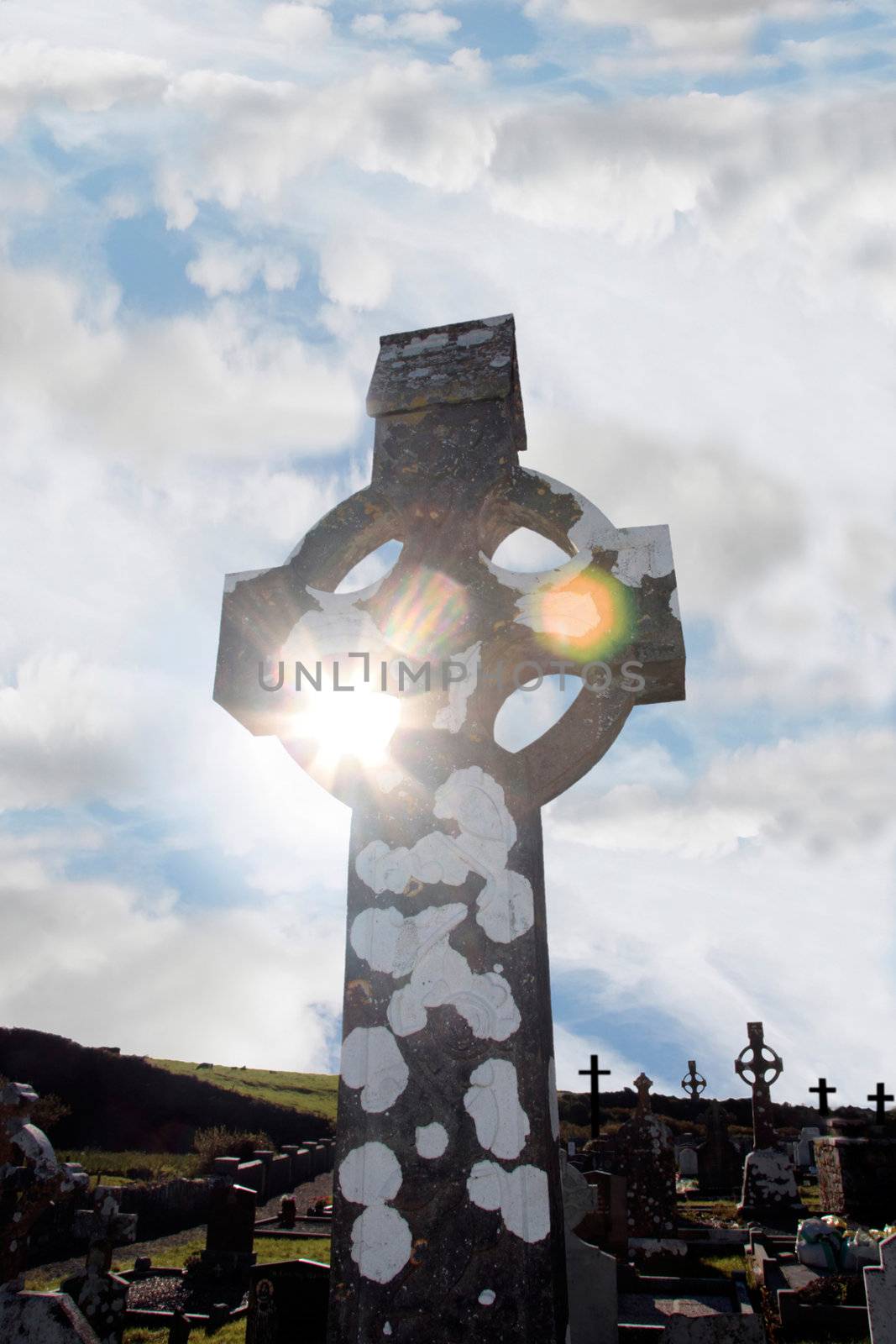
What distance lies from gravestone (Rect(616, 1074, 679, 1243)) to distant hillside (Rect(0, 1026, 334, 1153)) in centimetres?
2027

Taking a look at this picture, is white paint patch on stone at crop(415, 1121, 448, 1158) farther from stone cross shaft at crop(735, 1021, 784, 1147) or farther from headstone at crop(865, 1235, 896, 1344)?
stone cross shaft at crop(735, 1021, 784, 1147)

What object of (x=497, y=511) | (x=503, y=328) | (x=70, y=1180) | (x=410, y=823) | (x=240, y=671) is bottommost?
(x=70, y=1180)

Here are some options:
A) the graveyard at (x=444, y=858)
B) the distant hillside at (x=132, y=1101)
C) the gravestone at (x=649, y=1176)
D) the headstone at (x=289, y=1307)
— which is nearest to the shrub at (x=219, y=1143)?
the distant hillside at (x=132, y=1101)

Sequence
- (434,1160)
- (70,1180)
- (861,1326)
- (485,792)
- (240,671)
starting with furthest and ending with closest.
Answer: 1. (861,1326)
2. (70,1180)
3. (240,671)
4. (485,792)
5. (434,1160)

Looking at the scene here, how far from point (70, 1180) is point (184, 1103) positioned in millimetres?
30915

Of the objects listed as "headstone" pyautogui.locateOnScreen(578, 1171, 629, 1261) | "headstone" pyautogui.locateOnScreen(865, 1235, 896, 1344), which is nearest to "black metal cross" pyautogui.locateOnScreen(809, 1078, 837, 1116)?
"headstone" pyautogui.locateOnScreen(578, 1171, 629, 1261)

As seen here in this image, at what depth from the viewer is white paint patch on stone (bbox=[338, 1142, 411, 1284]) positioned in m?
2.89

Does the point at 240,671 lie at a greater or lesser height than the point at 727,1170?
greater

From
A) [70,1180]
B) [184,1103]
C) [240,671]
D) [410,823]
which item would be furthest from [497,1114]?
[184,1103]

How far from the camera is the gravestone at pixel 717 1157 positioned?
23.6 metres

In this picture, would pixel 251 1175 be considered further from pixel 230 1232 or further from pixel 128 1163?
pixel 128 1163

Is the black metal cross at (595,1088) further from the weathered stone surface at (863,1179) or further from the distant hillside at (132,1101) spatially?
the distant hillside at (132,1101)

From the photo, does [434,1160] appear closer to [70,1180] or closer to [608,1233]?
[70,1180]

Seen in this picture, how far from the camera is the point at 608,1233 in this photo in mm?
10211
